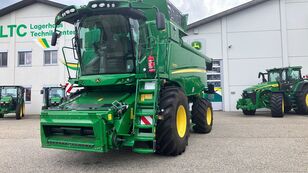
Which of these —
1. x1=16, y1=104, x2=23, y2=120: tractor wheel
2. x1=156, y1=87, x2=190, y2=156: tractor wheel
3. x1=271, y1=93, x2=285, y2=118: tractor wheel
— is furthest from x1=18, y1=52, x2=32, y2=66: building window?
x1=156, y1=87, x2=190, y2=156: tractor wheel

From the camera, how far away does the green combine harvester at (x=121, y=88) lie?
463 cm

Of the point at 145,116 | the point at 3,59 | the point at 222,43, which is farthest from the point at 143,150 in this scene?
the point at 3,59

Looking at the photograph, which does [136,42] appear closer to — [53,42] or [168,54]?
[168,54]

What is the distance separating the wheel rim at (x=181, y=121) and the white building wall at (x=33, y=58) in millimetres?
14301

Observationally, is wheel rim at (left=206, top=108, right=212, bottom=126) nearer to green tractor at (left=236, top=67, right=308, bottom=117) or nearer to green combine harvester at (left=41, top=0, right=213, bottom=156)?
green combine harvester at (left=41, top=0, right=213, bottom=156)

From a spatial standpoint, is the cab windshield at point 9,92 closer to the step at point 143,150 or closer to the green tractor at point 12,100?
the green tractor at point 12,100

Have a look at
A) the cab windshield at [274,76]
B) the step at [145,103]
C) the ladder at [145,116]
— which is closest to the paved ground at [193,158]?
the ladder at [145,116]

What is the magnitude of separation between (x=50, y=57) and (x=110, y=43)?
14968mm

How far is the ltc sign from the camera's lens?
18.9 meters

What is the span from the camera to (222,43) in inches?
690

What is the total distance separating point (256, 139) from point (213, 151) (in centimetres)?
195

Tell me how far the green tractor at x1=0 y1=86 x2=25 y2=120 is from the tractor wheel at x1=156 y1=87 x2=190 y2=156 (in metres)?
12.2

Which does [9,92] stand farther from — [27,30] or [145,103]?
[145,103]

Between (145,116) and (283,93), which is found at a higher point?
(283,93)
